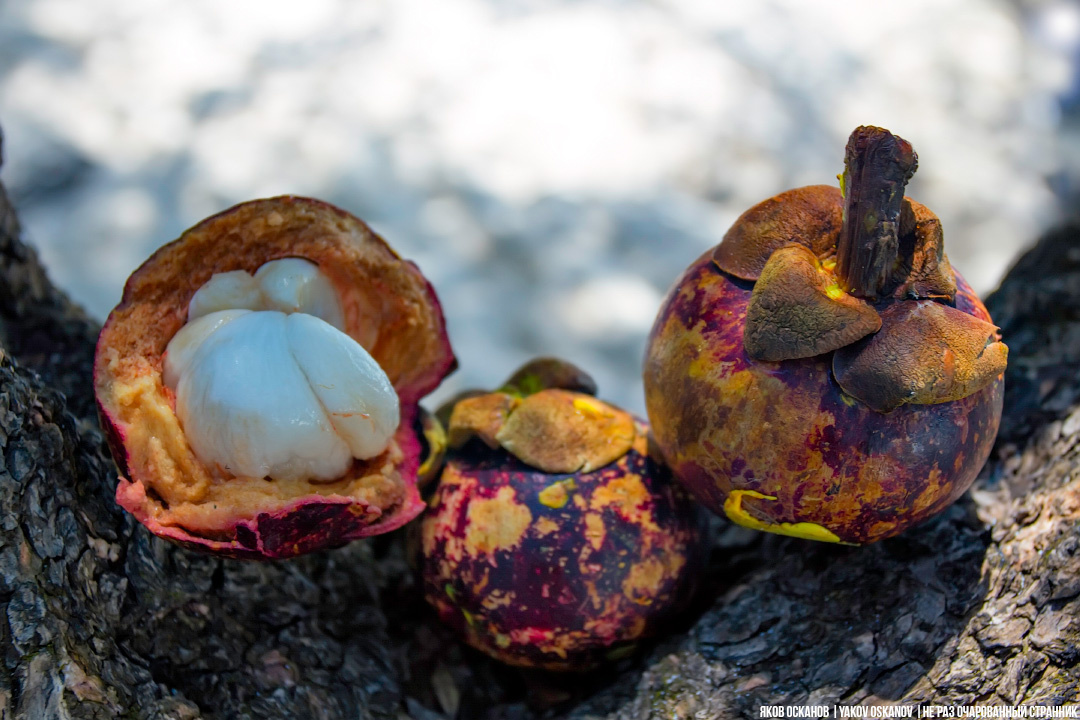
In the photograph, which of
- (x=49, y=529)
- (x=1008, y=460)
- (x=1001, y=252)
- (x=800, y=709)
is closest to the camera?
(x=49, y=529)

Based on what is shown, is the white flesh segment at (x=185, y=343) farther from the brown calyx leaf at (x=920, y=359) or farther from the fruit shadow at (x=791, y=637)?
the brown calyx leaf at (x=920, y=359)

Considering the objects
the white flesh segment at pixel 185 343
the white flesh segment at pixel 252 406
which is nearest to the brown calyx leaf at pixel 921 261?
the white flesh segment at pixel 252 406

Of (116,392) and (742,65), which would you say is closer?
(116,392)

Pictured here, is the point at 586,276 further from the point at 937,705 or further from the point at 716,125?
the point at 937,705

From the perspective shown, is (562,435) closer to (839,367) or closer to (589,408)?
(589,408)

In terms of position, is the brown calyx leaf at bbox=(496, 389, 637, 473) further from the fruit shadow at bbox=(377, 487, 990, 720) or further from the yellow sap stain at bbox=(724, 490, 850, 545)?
the fruit shadow at bbox=(377, 487, 990, 720)

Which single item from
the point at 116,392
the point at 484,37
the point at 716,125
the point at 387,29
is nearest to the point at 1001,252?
the point at 716,125

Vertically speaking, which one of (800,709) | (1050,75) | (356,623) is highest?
(1050,75)
